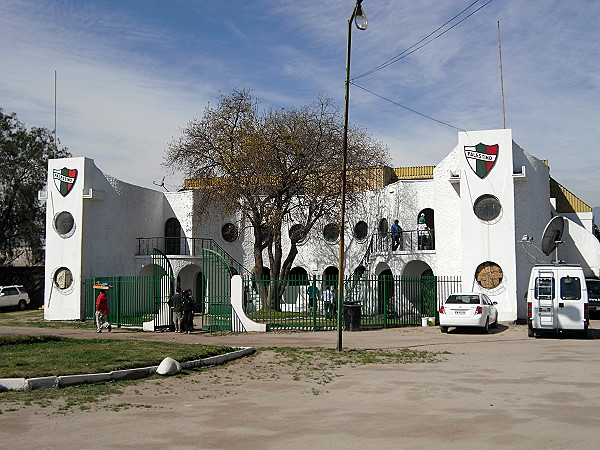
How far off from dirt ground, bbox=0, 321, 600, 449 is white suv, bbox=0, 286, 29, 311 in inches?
1106

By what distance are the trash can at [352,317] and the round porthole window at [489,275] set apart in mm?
6124

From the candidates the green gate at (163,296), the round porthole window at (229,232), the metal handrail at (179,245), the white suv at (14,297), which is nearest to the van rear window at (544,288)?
the green gate at (163,296)

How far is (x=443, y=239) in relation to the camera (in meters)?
28.8

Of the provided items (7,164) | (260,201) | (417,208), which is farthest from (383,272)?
(7,164)

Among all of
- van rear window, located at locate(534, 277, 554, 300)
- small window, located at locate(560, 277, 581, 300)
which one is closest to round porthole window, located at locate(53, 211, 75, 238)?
van rear window, located at locate(534, 277, 554, 300)

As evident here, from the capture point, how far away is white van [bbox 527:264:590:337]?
776 inches

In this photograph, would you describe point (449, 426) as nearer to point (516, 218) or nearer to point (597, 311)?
point (516, 218)

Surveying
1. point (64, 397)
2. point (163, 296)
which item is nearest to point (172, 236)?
point (163, 296)

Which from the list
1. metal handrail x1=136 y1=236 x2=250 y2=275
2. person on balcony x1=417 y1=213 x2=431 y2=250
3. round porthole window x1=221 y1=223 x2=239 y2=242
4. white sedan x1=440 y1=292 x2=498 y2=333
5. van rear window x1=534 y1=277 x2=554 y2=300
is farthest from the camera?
round porthole window x1=221 y1=223 x2=239 y2=242

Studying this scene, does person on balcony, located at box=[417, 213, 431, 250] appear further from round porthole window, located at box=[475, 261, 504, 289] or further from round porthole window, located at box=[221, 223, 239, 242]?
round porthole window, located at box=[221, 223, 239, 242]

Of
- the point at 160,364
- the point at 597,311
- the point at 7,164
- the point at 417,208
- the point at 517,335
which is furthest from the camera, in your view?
the point at 7,164

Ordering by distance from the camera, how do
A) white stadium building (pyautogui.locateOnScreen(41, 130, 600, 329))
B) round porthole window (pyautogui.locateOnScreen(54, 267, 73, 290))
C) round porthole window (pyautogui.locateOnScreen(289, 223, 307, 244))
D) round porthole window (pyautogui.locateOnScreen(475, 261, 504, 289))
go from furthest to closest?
round porthole window (pyautogui.locateOnScreen(289, 223, 307, 244))
round porthole window (pyautogui.locateOnScreen(54, 267, 73, 290))
white stadium building (pyautogui.locateOnScreen(41, 130, 600, 329))
round porthole window (pyautogui.locateOnScreen(475, 261, 504, 289))

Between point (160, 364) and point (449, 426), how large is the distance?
21.5ft

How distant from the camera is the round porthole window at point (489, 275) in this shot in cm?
2611
